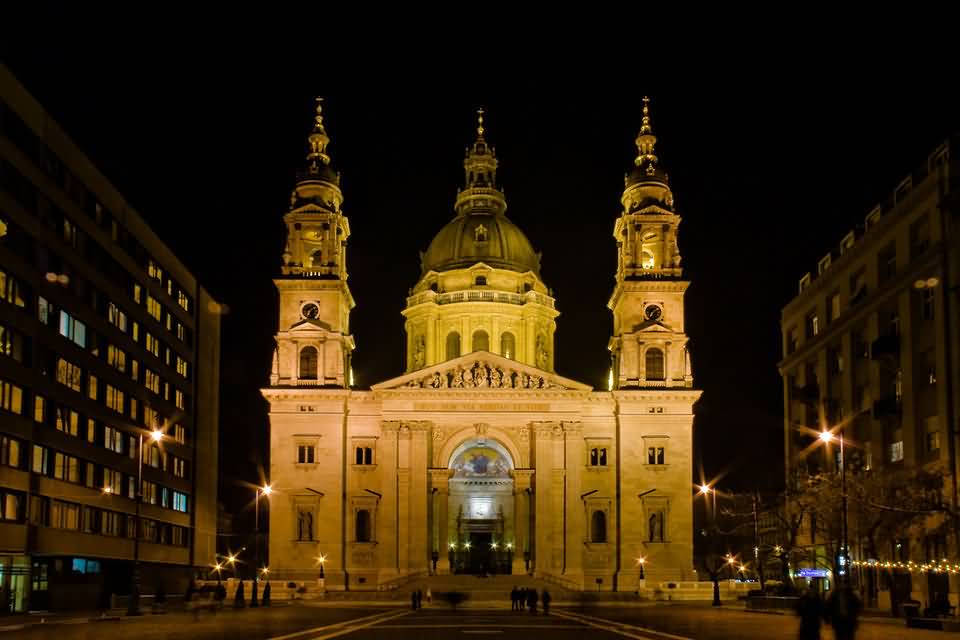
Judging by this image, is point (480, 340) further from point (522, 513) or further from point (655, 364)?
point (522, 513)

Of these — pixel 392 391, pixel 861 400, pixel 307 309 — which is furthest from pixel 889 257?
pixel 307 309

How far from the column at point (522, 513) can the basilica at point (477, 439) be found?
0.10 metres

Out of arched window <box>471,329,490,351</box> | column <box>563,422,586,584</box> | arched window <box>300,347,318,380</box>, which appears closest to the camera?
column <box>563,422,586,584</box>

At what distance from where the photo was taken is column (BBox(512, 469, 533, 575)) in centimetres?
9181

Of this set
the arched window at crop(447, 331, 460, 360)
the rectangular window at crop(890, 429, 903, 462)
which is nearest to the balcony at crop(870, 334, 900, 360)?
the rectangular window at crop(890, 429, 903, 462)

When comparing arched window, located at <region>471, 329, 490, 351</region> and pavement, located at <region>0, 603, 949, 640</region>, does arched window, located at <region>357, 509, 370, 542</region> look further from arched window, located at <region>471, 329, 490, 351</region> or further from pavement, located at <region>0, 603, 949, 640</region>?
pavement, located at <region>0, 603, 949, 640</region>

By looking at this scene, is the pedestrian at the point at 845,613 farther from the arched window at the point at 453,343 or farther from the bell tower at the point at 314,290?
the arched window at the point at 453,343

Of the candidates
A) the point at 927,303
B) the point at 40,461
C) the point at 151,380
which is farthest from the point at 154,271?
the point at 927,303

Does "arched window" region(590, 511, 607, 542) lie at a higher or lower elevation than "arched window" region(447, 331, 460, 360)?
lower

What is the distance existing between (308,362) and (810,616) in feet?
240

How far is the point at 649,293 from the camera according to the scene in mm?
96562

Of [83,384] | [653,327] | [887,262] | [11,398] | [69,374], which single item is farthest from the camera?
[653,327]

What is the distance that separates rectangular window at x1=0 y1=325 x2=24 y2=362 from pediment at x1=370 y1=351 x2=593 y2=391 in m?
37.3

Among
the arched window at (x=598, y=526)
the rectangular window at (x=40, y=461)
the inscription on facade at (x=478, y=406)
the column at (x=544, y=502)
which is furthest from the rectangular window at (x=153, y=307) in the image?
the arched window at (x=598, y=526)
